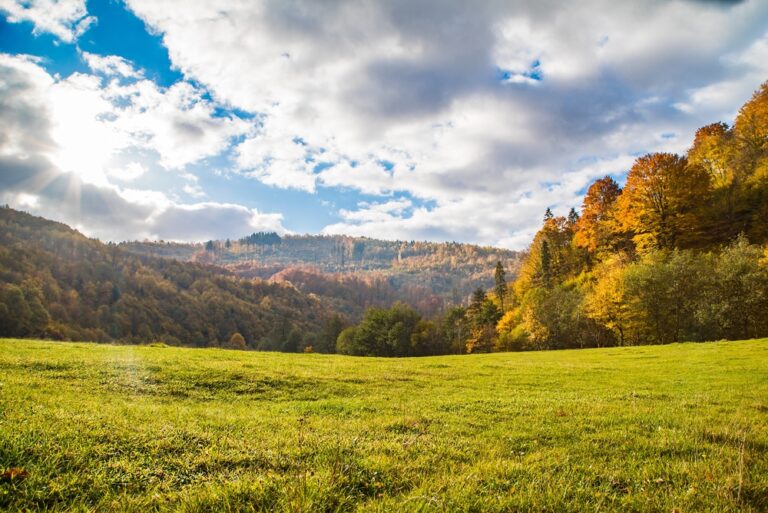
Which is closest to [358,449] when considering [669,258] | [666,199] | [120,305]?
[669,258]

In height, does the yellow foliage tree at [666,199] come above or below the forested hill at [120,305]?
above

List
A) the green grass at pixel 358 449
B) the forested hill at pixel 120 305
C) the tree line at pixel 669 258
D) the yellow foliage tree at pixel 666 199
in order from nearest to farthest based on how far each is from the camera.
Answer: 1. the green grass at pixel 358 449
2. the tree line at pixel 669 258
3. the yellow foliage tree at pixel 666 199
4. the forested hill at pixel 120 305

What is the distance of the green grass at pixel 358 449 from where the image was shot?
4.93 meters

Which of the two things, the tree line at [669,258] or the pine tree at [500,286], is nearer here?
the tree line at [669,258]

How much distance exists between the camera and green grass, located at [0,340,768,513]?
16.2ft

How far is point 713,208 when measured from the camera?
59.2 m

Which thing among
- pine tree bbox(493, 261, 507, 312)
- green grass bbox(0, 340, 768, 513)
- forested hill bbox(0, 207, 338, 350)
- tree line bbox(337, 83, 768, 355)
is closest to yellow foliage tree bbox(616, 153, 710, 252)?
tree line bbox(337, 83, 768, 355)

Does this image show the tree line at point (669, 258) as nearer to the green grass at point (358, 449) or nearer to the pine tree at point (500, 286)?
the pine tree at point (500, 286)

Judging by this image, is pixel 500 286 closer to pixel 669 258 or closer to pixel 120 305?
pixel 669 258

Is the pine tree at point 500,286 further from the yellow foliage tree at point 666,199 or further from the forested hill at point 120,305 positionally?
the forested hill at point 120,305

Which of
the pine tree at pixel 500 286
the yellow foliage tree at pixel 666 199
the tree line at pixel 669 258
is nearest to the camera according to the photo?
the tree line at pixel 669 258

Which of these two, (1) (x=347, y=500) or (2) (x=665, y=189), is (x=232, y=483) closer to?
(1) (x=347, y=500)

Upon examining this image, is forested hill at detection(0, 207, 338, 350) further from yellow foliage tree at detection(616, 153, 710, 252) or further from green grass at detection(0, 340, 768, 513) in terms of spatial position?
green grass at detection(0, 340, 768, 513)

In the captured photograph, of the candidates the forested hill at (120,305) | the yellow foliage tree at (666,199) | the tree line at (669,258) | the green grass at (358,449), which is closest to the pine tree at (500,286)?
the tree line at (669,258)
